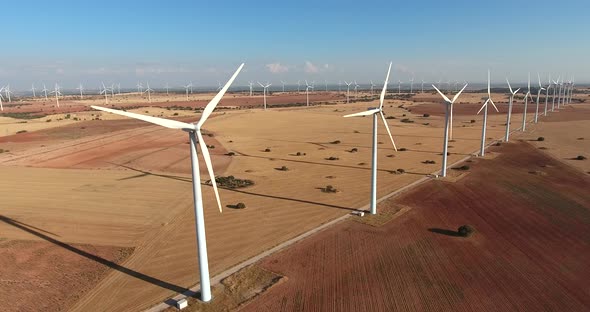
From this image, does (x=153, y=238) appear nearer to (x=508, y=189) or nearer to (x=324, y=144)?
(x=508, y=189)

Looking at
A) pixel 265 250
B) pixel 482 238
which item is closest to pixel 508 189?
pixel 482 238

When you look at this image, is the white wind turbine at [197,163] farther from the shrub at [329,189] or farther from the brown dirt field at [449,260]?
the shrub at [329,189]

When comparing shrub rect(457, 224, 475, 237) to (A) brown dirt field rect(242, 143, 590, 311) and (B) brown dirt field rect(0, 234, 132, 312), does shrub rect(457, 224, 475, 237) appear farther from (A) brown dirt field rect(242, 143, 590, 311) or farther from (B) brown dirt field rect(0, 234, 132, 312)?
(B) brown dirt field rect(0, 234, 132, 312)

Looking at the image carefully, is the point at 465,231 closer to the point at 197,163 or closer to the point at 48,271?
the point at 197,163

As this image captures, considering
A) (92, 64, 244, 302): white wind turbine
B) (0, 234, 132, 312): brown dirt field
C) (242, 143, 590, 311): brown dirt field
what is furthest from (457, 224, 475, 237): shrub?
(0, 234, 132, 312): brown dirt field

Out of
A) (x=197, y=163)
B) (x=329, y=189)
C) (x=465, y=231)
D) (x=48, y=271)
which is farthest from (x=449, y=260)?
(x=48, y=271)

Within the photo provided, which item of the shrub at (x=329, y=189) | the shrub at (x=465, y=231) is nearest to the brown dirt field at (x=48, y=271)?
the shrub at (x=329, y=189)
